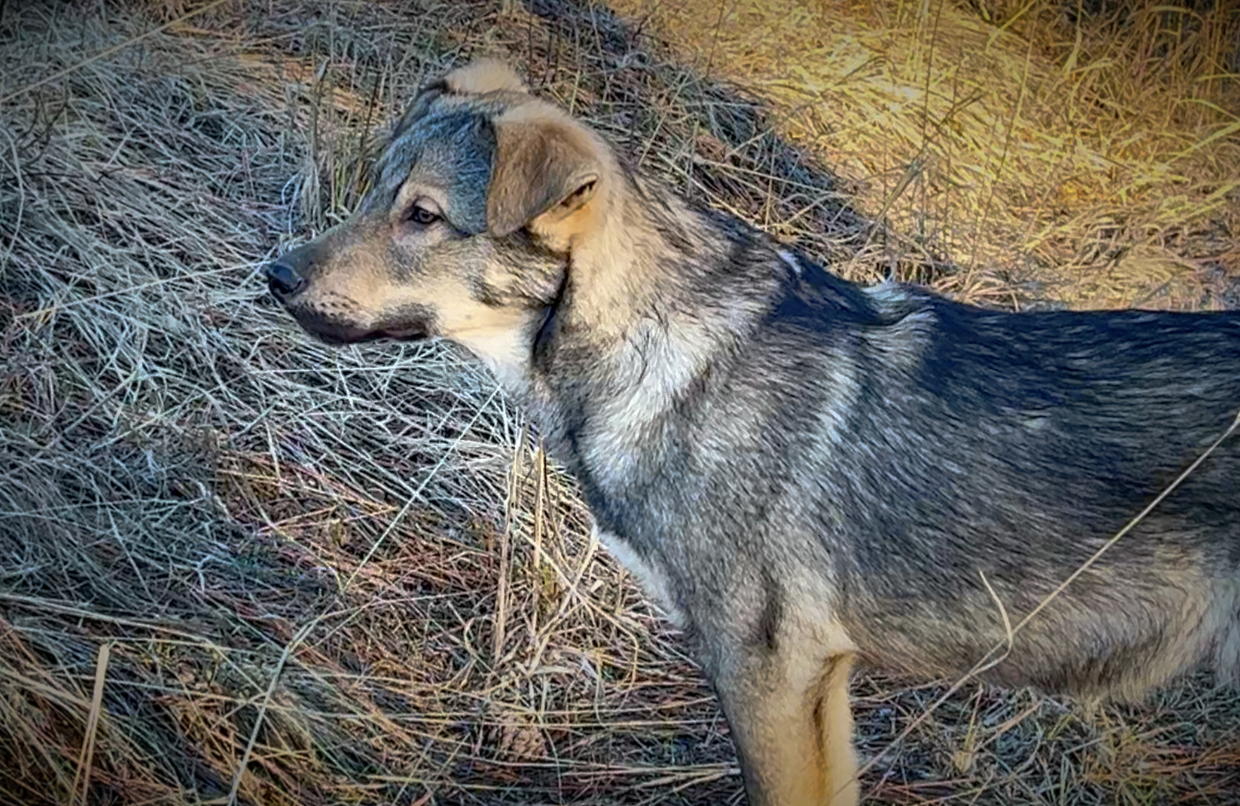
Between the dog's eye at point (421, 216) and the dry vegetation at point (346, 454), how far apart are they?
3.23 feet

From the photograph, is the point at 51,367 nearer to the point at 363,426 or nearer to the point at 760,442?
the point at 363,426

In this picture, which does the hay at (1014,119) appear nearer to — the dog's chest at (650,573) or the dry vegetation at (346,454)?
the dry vegetation at (346,454)

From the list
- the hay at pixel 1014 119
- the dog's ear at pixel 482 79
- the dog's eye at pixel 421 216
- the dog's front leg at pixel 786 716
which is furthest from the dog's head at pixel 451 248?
the hay at pixel 1014 119

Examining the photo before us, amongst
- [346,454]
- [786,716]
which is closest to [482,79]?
[346,454]

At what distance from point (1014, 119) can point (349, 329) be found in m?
2.52

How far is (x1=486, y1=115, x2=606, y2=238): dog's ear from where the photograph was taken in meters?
2.31

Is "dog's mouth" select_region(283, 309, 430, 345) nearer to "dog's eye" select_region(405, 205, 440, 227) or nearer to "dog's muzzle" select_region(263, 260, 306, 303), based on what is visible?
"dog's muzzle" select_region(263, 260, 306, 303)

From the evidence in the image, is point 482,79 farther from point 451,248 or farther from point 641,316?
point 641,316

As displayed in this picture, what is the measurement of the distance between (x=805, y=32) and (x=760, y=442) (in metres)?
2.15

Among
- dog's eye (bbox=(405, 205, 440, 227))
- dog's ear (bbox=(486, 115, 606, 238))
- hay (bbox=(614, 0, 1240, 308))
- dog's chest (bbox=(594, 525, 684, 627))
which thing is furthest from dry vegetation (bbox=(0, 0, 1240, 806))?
dog's ear (bbox=(486, 115, 606, 238))

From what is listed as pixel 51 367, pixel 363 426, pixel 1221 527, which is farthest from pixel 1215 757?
pixel 51 367

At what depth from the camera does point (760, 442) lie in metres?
2.50

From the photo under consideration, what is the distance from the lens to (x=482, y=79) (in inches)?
112

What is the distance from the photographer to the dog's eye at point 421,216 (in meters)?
2.50
